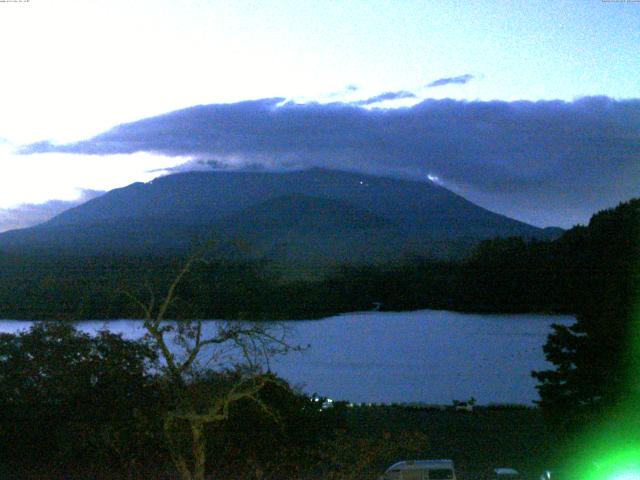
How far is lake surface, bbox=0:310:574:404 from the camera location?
22.0m

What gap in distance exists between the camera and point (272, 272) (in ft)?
66.1

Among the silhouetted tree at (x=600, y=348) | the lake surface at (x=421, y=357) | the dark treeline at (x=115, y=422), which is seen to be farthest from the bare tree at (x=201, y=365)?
the lake surface at (x=421, y=357)

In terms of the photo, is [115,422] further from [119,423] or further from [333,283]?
[333,283]

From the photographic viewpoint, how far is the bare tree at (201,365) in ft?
31.9

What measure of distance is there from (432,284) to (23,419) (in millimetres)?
17410

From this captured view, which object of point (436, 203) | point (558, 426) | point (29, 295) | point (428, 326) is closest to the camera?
point (558, 426)

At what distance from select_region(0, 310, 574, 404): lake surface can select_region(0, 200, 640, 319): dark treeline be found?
1.76 ft

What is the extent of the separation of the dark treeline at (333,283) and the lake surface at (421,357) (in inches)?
21.1

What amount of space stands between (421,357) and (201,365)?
50.5ft

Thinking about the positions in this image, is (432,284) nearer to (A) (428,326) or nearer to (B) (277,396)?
(A) (428,326)

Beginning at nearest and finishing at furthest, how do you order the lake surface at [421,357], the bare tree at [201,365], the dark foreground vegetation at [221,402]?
1. the bare tree at [201,365]
2. the dark foreground vegetation at [221,402]
3. the lake surface at [421,357]

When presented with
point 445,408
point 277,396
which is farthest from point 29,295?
point 445,408

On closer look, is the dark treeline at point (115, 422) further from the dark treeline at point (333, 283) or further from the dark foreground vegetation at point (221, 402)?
the dark treeline at point (333, 283)

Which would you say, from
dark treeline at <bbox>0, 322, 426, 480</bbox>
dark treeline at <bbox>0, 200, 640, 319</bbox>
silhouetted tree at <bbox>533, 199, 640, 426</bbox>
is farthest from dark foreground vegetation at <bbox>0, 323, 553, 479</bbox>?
silhouetted tree at <bbox>533, 199, 640, 426</bbox>
